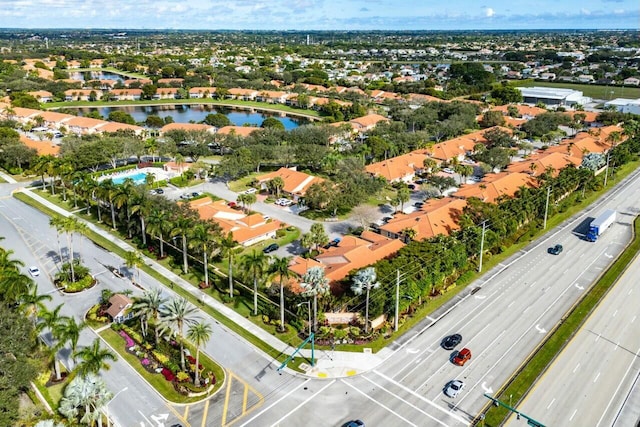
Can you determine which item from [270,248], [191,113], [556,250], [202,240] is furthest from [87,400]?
[191,113]

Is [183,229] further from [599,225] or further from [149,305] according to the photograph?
[599,225]

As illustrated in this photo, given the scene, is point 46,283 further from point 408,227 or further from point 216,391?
point 408,227

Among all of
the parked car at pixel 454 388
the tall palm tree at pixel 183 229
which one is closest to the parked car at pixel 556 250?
the parked car at pixel 454 388

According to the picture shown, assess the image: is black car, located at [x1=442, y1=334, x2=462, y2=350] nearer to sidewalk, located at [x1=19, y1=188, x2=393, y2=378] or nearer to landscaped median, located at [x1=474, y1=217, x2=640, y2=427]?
sidewalk, located at [x1=19, y1=188, x2=393, y2=378]

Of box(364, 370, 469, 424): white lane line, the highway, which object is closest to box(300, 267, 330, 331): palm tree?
box(364, 370, 469, 424): white lane line

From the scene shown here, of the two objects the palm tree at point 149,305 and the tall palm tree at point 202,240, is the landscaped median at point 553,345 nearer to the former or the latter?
the palm tree at point 149,305

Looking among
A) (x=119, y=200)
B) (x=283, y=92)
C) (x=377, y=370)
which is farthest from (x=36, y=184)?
(x=283, y=92)
